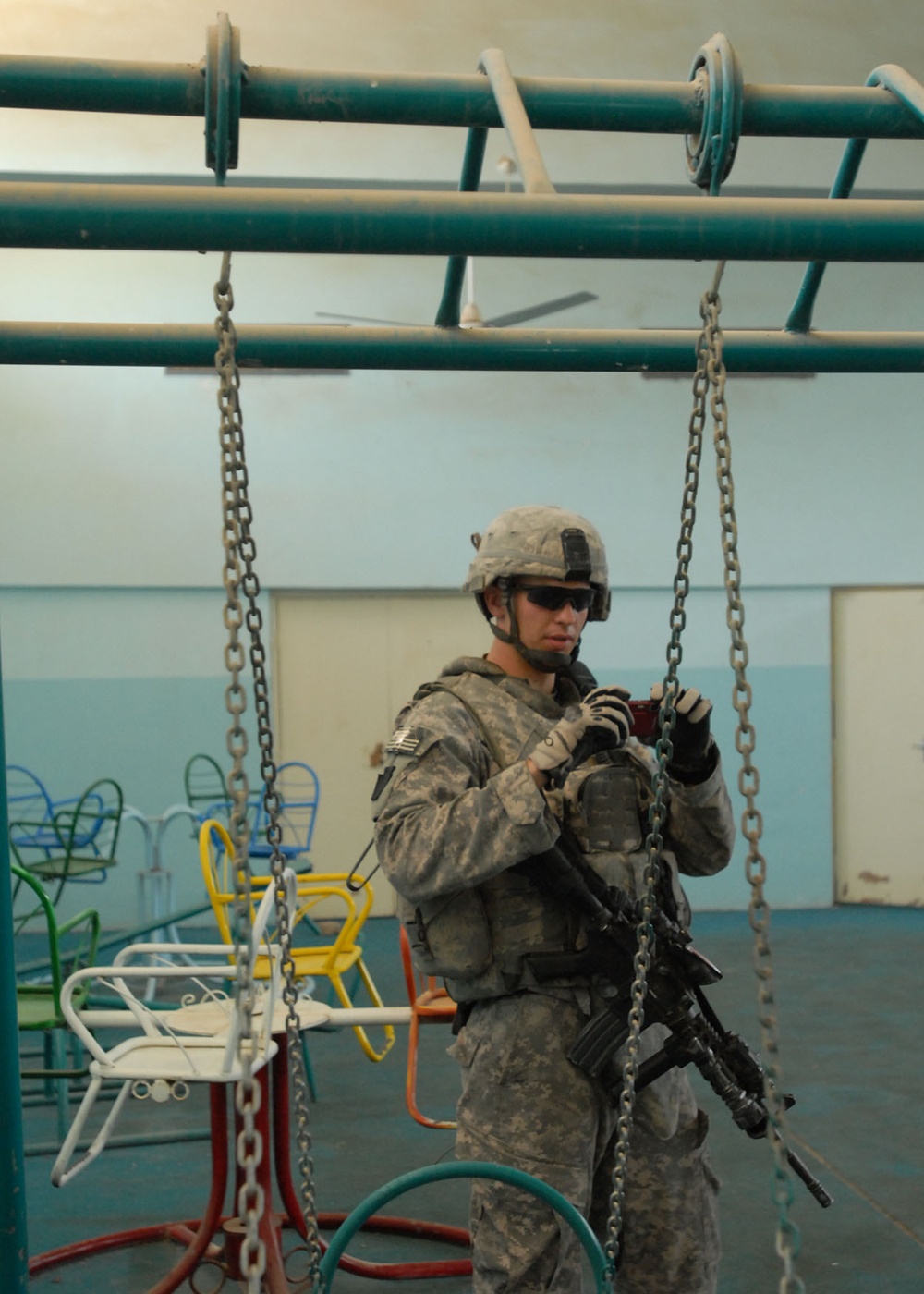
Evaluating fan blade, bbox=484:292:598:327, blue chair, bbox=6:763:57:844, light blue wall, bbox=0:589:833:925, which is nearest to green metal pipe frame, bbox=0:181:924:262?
fan blade, bbox=484:292:598:327

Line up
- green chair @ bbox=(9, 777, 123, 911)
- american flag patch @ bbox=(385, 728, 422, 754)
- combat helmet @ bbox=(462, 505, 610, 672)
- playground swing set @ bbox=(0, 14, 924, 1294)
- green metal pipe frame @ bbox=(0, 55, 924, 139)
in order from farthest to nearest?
1. green chair @ bbox=(9, 777, 123, 911)
2. combat helmet @ bbox=(462, 505, 610, 672)
3. american flag patch @ bbox=(385, 728, 422, 754)
4. green metal pipe frame @ bbox=(0, 55, 924, 139)
5. playground swing set @ bbox=(0, 14, 924, 1294)

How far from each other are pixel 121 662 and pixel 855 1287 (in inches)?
228

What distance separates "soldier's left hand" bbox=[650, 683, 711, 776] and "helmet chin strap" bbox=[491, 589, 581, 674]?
0.66 ft

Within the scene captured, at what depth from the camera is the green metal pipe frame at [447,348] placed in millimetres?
2121

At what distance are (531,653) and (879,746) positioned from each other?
21.0ft

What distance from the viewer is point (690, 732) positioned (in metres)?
2.07

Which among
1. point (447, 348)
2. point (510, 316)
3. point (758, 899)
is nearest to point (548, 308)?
point (510, 316)

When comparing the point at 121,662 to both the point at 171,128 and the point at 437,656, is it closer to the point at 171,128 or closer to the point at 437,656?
the point at 437,656

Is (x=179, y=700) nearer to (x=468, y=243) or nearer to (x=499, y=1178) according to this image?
(x=499, y=1178)

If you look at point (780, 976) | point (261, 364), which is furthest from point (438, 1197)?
point (780, 976)

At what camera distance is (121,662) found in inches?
303

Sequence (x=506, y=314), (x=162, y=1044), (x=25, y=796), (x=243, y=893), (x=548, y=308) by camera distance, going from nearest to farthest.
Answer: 1. (x=243, y=893)
2. (x=162, y=1044)
3. (x=548, y=308)
4. (x=25, y=796)
5. (x=506, y=314)

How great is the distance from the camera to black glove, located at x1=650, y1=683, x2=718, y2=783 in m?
2.04

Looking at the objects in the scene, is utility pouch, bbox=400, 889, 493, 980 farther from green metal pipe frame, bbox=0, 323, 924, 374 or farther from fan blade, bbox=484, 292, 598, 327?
fan blade, bbox=484, 292, 598, 327
